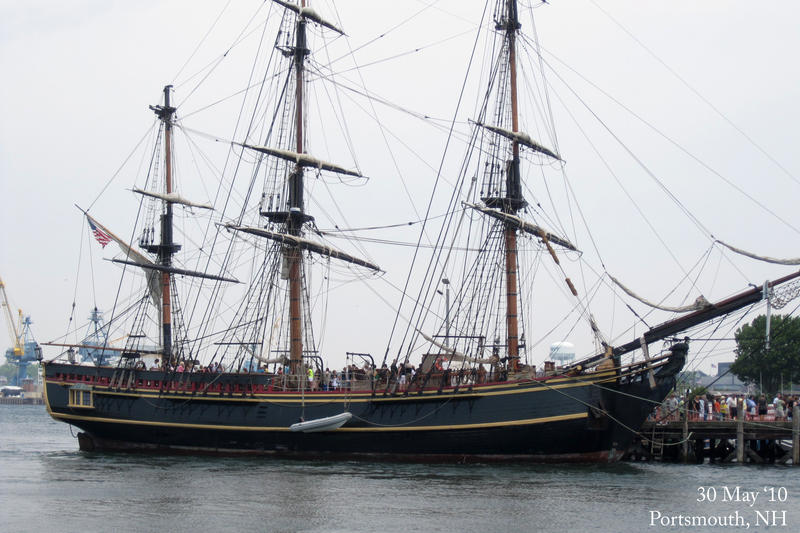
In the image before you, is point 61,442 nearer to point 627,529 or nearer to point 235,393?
point 235,393

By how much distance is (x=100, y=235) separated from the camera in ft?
189

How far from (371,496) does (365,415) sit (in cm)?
1093

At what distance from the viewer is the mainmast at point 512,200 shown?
4400cm

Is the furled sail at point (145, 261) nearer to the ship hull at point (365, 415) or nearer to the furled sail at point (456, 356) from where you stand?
the ship hull at point (365, 415)

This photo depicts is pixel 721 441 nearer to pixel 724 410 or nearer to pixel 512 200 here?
pixel 724 410

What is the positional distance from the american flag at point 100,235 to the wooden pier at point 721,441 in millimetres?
29466

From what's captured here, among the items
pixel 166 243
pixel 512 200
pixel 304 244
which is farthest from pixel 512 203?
pixel 166 243

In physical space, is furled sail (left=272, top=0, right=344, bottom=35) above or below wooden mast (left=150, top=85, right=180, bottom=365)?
above

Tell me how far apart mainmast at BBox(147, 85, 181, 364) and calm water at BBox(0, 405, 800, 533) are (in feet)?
44.6

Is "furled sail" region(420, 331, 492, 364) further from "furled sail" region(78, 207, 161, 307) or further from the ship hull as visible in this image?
"furled sail" region(78, 207, 161, 307)

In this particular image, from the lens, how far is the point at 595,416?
130ft

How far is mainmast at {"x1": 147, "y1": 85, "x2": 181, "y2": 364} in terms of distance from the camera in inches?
2251

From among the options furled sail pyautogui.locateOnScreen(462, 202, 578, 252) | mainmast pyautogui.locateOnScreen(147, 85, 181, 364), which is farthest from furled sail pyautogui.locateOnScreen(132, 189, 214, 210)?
furled sail pyautogui.locateOnScreen(462, 202, 578, 252)

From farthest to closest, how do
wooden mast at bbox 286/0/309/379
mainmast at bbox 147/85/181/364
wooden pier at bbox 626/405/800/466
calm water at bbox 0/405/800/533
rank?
mainmast at bbox 147/85/181/364
wooden mast at bbox 286/0/309/379
wooden pier at bbox 626/405/800/466
calm water at bbox 0/405/800/533
